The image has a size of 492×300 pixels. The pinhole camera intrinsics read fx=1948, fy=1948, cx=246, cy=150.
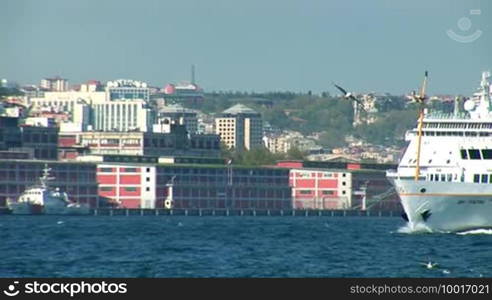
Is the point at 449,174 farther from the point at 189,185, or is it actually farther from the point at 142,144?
the point at 142,144

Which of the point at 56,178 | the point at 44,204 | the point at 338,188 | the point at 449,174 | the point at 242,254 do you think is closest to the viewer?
the point at 242,254

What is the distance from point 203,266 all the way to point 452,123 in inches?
1365

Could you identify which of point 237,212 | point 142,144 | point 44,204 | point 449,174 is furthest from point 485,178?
point 142,144

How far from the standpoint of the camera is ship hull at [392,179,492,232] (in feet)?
280

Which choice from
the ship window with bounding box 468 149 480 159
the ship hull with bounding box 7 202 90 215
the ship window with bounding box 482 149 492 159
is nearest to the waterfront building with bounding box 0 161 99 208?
the ship hull with bounding box 7 202 90 215

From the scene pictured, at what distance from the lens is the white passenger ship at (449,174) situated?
281 feet

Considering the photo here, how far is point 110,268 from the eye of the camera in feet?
186

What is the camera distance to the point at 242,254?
65.7 meters

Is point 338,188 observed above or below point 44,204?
above

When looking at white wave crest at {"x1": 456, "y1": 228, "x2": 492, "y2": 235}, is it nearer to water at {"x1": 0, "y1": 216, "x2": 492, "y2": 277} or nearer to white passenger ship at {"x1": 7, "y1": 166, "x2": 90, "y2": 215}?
water at {"x1": 0, "y1": 216, "x2": 492, "y2": 277}

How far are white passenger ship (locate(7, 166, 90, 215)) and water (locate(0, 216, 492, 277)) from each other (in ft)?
194

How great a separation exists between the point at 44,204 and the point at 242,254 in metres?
87.7

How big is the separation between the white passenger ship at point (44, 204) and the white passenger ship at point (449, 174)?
63045mm

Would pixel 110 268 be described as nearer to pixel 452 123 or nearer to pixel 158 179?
pixel 452 123
